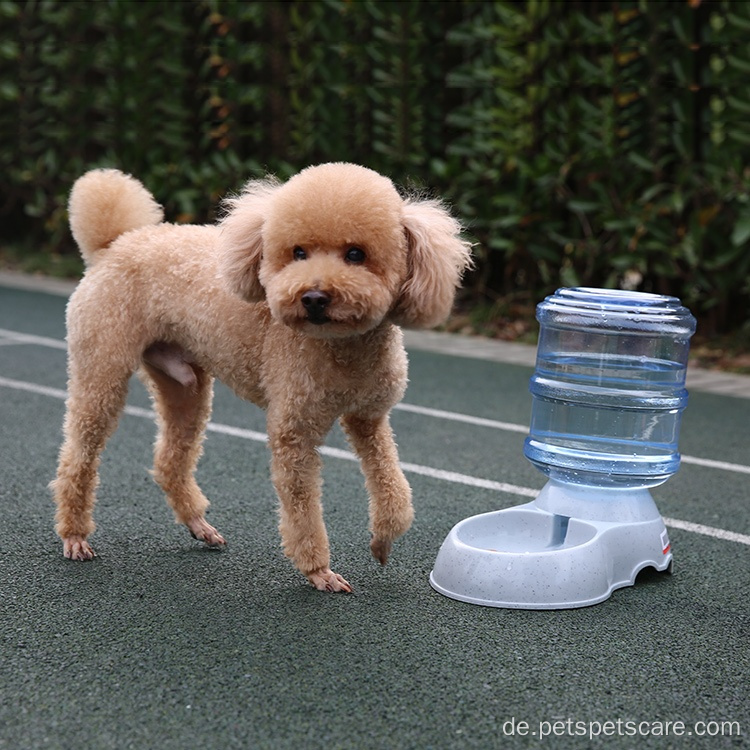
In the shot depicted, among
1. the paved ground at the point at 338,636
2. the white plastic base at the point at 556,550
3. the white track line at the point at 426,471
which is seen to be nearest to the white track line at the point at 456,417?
the paved ground at the point at 338,636

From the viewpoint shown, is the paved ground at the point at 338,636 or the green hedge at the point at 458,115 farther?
the green hedge at the point at 458,115

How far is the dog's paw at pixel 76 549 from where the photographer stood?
3.67m

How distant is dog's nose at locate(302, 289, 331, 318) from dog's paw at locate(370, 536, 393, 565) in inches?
37.9

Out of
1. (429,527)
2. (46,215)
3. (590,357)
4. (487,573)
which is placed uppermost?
(590,357)

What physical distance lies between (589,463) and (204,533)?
1438 millimetres

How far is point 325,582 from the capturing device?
11.2 ft

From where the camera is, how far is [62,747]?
2.41m

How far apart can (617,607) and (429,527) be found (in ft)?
3.19

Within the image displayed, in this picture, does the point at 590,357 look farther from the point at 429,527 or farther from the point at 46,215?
the point at 46,215

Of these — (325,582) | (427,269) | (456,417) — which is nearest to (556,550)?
(325,582)

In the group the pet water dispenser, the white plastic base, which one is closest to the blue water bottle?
the pet water dispenser

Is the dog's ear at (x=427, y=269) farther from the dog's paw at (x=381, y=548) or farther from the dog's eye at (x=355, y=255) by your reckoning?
the dog's paw at (x=381, y=548)

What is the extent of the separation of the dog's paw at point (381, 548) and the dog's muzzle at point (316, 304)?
94cm

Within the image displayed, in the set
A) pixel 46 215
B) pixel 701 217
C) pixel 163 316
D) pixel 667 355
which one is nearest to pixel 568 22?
pixel 701 217
